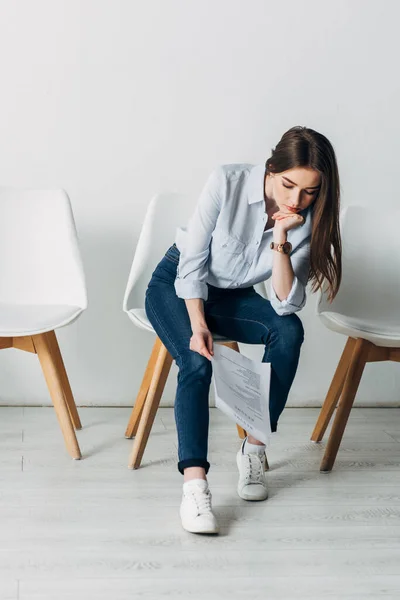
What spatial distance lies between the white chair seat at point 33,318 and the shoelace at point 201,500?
0.63 meters

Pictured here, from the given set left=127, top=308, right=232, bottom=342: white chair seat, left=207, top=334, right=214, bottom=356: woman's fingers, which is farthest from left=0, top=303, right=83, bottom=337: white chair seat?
left=207, top=334, right=214, bottom=356: woman's fingers

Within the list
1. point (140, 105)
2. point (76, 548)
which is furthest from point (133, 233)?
point (76, 548)

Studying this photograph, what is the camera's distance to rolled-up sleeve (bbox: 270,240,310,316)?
6.39 ft

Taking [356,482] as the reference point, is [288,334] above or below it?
above

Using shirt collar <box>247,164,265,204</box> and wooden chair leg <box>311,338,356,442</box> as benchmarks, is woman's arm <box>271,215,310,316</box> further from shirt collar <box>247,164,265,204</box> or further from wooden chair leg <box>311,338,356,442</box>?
wooden chair leg <box>311,338,356,442</box>

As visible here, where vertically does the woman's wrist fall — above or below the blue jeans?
above

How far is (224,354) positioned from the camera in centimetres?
188

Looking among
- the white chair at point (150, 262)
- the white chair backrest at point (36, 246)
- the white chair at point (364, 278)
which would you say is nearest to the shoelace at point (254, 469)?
the white chair at point (150, 262)

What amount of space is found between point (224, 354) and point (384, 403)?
4.04 ft

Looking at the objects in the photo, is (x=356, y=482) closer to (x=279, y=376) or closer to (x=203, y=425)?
(x=279, y=376)

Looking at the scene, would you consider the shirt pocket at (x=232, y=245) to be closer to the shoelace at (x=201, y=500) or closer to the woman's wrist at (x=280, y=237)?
the woman's wrist at (x=280, y=237)

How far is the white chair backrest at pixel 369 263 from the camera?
8.11ft

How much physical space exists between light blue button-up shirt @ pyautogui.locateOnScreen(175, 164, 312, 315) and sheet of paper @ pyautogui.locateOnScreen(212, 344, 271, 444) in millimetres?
162

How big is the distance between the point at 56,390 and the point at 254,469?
1.88 ft
